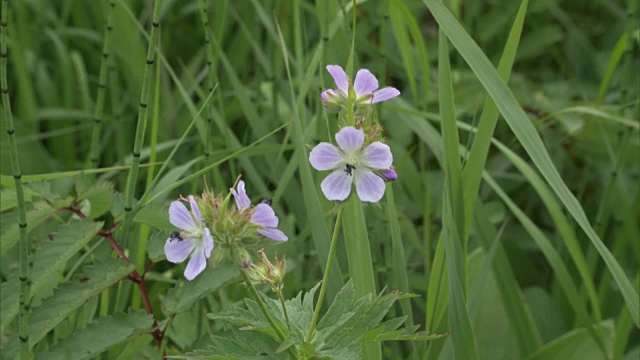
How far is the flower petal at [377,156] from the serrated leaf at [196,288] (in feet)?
1.11

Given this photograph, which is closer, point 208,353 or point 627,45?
point 208,353

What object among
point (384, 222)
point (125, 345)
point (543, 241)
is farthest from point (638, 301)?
point (125, 345)

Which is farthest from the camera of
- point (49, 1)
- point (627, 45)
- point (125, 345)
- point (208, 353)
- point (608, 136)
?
point (49, 1)

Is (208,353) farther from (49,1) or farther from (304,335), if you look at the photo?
(49,1)

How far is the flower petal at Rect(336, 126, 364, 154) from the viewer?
729 millimetres

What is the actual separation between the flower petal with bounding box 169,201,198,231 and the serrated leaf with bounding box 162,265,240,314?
0.29 m

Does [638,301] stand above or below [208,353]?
above

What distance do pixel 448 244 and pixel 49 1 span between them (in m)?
1.56

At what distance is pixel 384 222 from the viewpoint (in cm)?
132

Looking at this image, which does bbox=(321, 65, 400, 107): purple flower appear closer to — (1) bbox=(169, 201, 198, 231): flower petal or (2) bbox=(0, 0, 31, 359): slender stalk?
(1) bbox=(169, 201, 198, 231): flower petal

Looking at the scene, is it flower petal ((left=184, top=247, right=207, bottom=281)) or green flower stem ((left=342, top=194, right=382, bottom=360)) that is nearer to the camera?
flower petal ((left=184, top=247, right=207, bottom=281))

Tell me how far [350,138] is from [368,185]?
0.04 metres

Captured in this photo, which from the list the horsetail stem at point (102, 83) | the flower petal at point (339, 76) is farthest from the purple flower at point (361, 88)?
the horsetail stem at point (102, 83)

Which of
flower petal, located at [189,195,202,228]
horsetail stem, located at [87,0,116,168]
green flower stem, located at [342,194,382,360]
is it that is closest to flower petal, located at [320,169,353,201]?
flower petal, located at [189,195,202,228]
